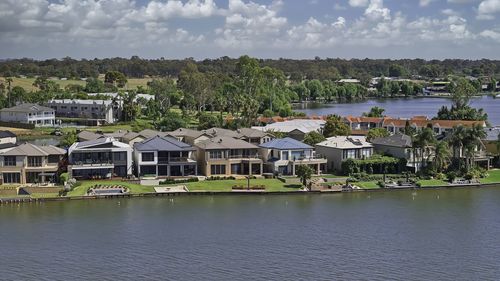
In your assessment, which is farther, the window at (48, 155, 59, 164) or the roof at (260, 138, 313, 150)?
the roof at (260, 138, 313, 150)

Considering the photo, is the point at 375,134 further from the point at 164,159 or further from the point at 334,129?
the point at 164,159

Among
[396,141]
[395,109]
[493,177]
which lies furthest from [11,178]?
[395,109]

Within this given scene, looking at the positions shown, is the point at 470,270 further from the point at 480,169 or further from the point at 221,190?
the point at 480,169

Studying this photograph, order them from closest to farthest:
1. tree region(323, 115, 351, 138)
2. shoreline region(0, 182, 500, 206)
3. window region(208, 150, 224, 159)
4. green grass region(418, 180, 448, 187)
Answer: shoreline region(0, 182, 500, 206) → green grass region(418, 180, 448, 187) → window region(208, 150, 224, 159) → tree region(323, 115, 351, 138)

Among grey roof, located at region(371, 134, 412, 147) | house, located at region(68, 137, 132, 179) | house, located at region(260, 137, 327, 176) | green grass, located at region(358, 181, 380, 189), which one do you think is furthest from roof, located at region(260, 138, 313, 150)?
house, located at region(68, 137, 132, 179)

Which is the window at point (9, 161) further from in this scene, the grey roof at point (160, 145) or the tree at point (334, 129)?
the tree at point (334, 129)

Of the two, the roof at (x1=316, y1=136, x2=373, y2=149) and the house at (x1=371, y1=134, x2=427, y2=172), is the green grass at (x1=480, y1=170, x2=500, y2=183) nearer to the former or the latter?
the house at (x1=371, y1=134, x2=427, y2=172)

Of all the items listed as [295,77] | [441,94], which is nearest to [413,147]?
[441,94]
